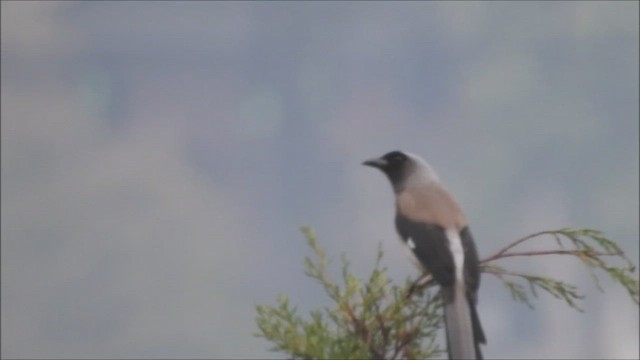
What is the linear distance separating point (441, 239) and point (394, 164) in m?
1.31

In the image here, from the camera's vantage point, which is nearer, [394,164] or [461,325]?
[461,325]

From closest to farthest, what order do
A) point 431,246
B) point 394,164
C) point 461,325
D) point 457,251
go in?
point 461,325, point 457,251, point 431,246, point 394,164

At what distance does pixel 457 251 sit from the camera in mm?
5289

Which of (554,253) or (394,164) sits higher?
(394,164)

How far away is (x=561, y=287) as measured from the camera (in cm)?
498

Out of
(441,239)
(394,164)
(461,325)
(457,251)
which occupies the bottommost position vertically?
(461,325)

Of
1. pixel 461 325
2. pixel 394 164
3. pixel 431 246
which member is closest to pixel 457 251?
pixel 431 246

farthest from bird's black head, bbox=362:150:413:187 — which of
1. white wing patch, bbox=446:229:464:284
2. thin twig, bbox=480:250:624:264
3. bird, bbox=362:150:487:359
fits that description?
thin twig, bbox=480:250:624:264

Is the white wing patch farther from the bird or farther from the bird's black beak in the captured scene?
the bird's black beak

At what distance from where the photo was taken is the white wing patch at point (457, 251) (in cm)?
504

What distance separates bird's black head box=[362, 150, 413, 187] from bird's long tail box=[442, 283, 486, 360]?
73.0 inches

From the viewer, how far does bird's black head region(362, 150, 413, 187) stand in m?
6.71

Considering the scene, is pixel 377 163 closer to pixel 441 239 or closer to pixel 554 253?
pixel 441 239

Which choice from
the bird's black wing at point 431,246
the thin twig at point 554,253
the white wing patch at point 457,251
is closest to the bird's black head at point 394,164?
the bird's black wing at point 431,246
